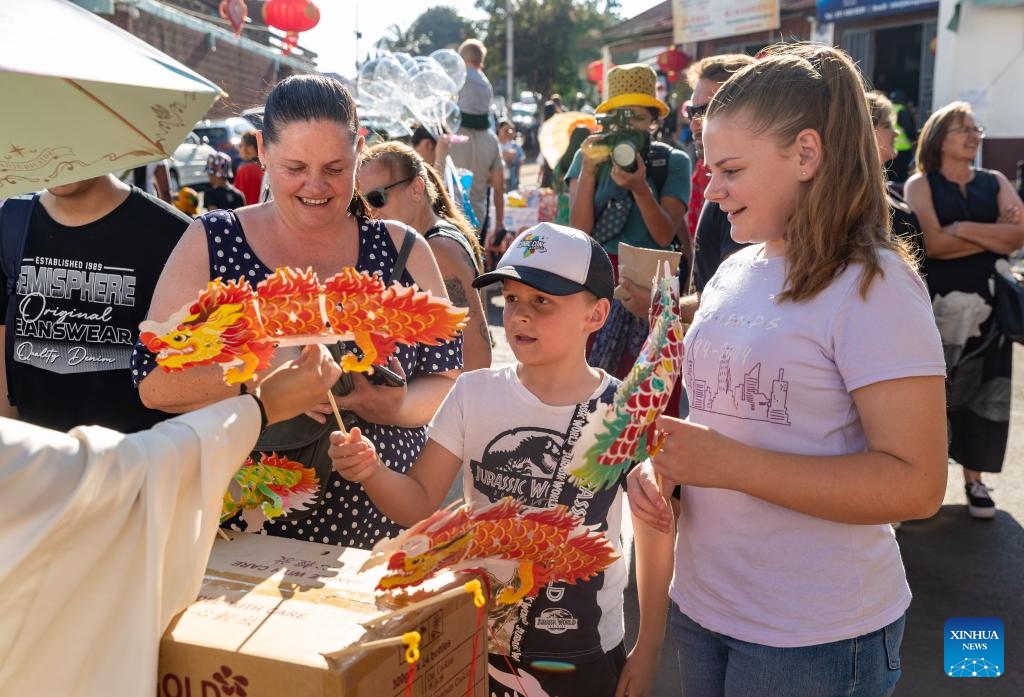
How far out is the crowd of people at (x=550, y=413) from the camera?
1.48 m

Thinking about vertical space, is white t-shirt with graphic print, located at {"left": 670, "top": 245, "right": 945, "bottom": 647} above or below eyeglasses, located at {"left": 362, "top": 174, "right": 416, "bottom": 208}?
below

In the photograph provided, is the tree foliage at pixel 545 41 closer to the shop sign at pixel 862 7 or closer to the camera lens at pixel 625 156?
the shop sign at pixel 862 7

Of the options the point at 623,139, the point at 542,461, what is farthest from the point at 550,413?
the point at 623,139

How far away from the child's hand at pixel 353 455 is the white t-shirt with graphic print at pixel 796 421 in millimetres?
700

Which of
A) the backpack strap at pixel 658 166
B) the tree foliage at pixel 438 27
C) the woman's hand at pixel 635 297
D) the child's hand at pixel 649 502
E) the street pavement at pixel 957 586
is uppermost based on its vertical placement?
the tree foliage at pixel 438 27

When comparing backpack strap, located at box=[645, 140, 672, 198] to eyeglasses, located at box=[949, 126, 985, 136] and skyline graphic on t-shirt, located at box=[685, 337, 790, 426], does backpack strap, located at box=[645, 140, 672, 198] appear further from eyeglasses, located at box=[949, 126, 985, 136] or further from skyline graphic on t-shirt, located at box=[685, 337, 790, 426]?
skyline graphic on t-shirt, located at box=[685, 337, 790, 426]

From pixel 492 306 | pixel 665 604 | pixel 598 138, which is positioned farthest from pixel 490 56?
pixel 665 604

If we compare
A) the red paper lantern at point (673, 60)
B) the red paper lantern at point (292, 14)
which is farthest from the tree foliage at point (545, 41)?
the red paper lantern at point (292, 14)

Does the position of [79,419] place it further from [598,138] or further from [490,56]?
[490,56]

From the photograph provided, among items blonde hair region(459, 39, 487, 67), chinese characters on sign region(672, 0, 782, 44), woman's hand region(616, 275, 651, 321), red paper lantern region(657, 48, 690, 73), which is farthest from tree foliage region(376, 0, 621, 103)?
woman's hand region(616, 275, 651, 321)

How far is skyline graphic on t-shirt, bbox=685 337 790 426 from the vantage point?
1.81 meters

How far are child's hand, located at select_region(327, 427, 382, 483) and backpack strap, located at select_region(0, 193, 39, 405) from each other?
1.32m

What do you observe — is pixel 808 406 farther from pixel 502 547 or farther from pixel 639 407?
pixel 502 547

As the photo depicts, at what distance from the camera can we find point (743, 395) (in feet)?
6.11
